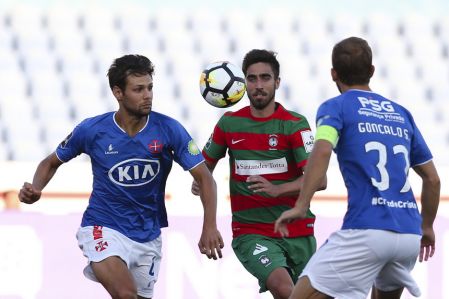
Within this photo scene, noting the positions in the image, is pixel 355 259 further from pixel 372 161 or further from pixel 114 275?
pixel 114 275

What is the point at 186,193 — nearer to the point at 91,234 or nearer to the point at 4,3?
the point at 91,234

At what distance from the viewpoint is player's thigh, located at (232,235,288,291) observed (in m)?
6.58

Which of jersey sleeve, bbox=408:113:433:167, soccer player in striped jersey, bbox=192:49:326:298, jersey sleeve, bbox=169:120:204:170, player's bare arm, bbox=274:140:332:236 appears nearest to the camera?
player's bare arm, bbox=274:140:332:236

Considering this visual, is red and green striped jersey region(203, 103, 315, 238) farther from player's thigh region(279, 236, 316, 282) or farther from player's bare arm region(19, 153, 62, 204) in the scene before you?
player's bare arm region(19, 153, 62, 204)

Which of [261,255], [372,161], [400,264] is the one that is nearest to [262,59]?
[261,255]

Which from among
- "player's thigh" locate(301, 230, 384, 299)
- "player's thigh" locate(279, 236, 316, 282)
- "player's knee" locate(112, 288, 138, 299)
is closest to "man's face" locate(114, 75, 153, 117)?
"player's knee" locate(112, 288, 138, 299)

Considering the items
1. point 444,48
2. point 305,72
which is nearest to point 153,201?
point 305,72

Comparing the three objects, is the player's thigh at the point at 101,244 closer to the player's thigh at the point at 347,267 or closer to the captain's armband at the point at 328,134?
the player's thigh at the point at 347,267

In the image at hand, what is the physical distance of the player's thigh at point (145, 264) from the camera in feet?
21.5

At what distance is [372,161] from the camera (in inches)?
198

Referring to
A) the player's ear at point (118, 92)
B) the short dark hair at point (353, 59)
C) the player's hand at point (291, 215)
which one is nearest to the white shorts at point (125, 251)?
the player's ear at point (118, 92)

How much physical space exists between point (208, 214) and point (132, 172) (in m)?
0.55

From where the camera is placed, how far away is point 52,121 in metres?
13.4

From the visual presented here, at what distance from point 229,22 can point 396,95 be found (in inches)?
108
